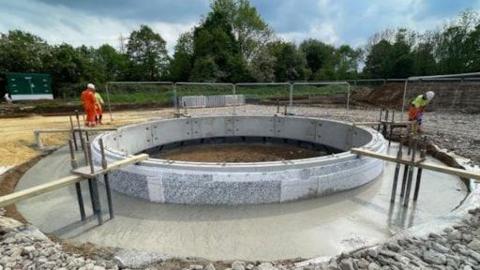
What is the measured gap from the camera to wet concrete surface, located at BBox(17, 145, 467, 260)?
330 cm

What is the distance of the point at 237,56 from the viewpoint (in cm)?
2925

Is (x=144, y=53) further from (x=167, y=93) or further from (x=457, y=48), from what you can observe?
(x=457, y=48)

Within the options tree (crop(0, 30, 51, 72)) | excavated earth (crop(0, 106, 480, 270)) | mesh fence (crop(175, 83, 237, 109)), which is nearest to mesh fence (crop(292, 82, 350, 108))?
mesh fence (crop(175, 83, 237, 109))

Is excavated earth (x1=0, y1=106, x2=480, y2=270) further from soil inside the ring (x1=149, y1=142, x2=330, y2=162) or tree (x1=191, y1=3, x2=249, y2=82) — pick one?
tree (x1=191, y1=3, x2=249, y2=82)

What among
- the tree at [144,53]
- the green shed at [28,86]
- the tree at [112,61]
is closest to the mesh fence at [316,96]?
the green shed at [28,86]

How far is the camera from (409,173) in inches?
162

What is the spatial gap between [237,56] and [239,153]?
23.2 meters

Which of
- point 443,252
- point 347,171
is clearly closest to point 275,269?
point 443,252

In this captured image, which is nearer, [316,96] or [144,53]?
[316,96]

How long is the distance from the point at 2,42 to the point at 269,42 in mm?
26696

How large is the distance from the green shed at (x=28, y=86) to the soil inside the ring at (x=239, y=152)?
16.4 meters

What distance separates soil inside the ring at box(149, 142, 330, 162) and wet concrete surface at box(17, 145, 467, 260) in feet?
9.93

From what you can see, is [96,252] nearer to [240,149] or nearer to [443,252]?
[443,252]

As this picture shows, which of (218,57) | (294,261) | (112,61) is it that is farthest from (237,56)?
(294,261)
